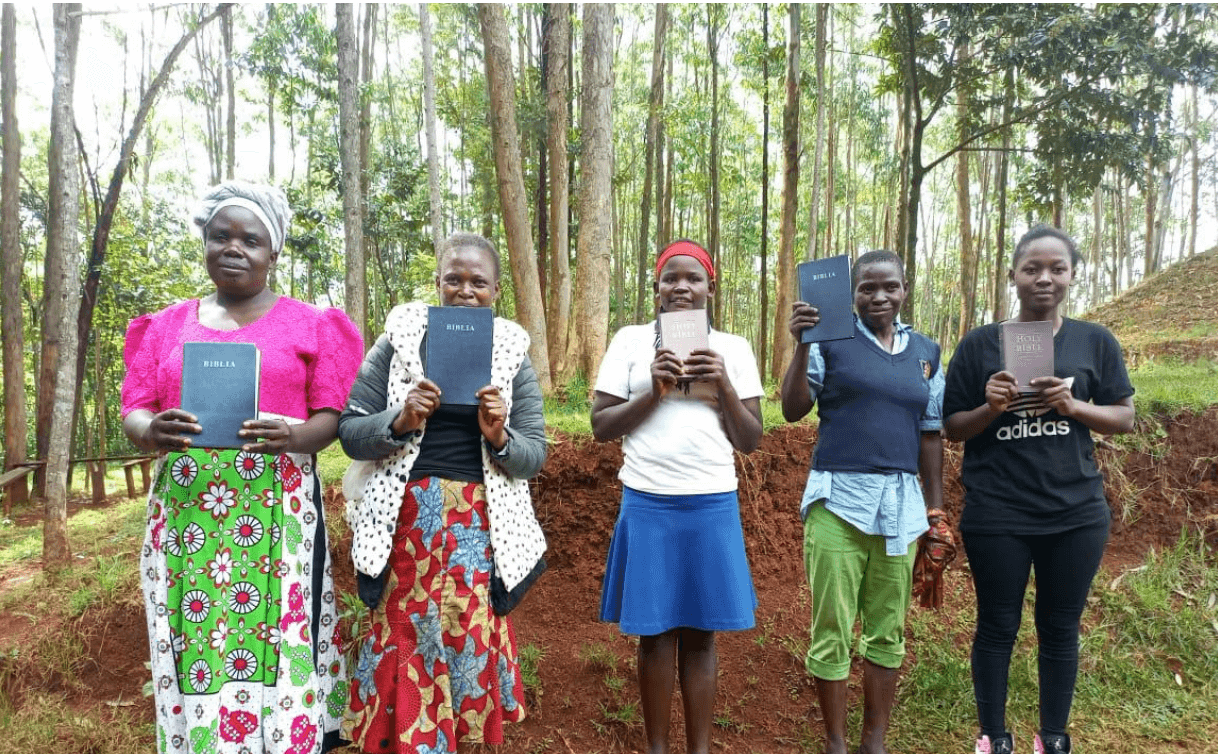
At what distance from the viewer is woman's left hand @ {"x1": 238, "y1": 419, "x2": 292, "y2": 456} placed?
6.41ft

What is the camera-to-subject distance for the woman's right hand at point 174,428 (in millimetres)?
1908

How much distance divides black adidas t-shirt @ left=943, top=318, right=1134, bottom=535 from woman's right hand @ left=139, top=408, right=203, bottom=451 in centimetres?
263

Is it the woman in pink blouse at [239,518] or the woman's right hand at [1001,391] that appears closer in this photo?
the woman in pink blouse at [239,518]

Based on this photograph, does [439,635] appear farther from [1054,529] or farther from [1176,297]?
[1176,297]

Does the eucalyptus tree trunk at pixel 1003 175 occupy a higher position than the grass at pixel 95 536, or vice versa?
the eucalyptus tree trunk at pixel 1003 175

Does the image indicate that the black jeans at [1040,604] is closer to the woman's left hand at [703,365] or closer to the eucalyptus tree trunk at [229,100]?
the woman's left hand at [703,365]

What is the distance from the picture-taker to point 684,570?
2.43 m

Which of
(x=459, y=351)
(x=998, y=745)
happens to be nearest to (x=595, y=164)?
(x=459, y=351)

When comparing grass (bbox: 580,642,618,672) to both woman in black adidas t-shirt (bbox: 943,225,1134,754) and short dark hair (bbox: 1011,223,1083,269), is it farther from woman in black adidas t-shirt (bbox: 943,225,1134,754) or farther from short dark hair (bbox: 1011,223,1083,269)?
short dark hair (bbox: 1011,223,1083,269)

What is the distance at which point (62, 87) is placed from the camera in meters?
4.33

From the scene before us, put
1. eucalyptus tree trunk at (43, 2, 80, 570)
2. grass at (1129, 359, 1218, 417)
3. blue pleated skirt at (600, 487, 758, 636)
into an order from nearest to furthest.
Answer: blue pleated skirt at (600, 487, 758, 636) < eucalyptus tree trunk at (43, 2, 80, 570) < grass at (1129, 359, 1218, 417)

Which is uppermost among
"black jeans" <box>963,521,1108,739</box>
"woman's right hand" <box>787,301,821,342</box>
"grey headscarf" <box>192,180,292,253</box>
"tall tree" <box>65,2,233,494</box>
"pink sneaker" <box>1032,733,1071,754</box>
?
"tall tree" <box>65,2,233,494</box>

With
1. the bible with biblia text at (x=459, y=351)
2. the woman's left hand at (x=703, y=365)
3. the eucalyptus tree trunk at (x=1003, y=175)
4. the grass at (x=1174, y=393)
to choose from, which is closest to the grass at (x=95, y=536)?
the bible with biblia text at (x=459, y=351)

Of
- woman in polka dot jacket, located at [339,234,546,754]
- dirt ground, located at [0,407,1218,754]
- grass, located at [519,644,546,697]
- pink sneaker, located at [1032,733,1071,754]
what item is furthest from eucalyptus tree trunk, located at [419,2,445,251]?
pink sneaker, located at [1032,733,1071,754]
